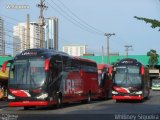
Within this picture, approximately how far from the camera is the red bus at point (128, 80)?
35531 millimetres

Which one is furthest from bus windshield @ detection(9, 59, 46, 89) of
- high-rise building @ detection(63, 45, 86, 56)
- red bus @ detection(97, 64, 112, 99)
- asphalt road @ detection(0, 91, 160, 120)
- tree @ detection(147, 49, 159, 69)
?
high-rise building @ detection(63, 45, 86, 56)

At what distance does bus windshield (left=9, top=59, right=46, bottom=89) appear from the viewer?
27250 mm

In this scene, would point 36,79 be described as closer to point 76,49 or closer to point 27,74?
point 27,74

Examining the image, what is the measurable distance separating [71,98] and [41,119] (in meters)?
13.2

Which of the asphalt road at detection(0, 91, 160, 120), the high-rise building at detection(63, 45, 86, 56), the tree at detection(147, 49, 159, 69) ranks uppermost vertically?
the high-rise building at detection(63, 45, 86, 56)

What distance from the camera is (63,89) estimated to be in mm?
29906

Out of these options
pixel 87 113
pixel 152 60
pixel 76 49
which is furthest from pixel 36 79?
pixel 76 49

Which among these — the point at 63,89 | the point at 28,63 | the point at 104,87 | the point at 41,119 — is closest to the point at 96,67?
Answer: the point at 104,87

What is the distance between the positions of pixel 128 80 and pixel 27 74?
35.2 ft

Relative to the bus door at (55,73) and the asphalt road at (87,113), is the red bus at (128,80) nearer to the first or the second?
the asphalt road at (87,113)

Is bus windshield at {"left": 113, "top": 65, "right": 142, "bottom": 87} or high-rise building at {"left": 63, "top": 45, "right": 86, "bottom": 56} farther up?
high-rise building at {"left": 63, "top": 45, "right": 86, "bottom": 56}

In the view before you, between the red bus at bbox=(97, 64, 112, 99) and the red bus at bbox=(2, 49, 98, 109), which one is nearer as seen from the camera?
the red bus at bbox=(2, 49, 98, 109)

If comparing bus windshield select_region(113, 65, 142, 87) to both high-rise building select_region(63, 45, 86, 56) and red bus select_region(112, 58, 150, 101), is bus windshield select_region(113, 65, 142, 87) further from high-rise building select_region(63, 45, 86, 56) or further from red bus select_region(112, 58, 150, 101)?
high-rise building select_region(63, 45, 86, 56)

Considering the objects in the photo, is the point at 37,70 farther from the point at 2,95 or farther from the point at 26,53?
Result: the point at 2,95
